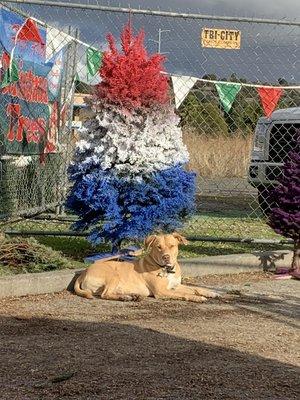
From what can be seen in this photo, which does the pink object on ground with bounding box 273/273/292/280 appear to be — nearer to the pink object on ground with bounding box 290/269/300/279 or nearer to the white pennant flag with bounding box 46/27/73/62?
the pink object on ground with bounding box 290/269/300/279

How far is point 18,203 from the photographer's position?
9922 mm

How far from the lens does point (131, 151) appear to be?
7.59m

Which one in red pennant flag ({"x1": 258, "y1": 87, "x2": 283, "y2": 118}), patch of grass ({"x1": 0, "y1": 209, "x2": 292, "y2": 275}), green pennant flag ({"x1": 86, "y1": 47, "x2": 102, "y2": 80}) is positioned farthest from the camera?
red pennant flag ({"x1": 258, "y1": 87, "x2": 283, "y2": 118})

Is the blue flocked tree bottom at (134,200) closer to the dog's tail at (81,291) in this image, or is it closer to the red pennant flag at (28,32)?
the dog's tail at (81,291)

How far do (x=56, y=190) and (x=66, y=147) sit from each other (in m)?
0.57

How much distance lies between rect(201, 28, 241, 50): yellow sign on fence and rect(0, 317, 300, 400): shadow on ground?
374 cm

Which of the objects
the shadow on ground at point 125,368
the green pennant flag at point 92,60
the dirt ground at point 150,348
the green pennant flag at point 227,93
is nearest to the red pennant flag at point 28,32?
the green pennant flag at point 92,60

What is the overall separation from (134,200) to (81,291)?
1.10 m

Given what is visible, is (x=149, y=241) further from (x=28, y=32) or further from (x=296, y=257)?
(x=28, y=32)

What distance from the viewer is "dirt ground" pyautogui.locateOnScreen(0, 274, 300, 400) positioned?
166 inches

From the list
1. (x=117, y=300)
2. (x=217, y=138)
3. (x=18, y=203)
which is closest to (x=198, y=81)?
(x=18, y=203)

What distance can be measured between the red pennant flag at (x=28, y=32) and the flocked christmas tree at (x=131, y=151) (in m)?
2.09

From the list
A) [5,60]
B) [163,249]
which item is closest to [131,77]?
[163,249]

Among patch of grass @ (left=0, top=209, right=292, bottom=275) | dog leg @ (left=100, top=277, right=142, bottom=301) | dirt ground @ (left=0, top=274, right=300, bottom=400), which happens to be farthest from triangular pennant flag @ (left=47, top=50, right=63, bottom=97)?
dog leg @ (left=100, top=277, right=142, bottom=301)
